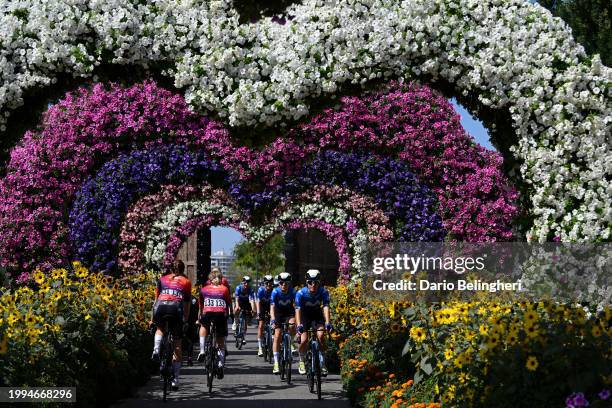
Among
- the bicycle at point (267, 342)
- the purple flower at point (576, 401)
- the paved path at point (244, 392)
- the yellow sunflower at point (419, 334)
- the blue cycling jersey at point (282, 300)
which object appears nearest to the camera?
the purple flower at point (576, 401)

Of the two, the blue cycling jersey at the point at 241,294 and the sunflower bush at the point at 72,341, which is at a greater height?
the blue cycling jersey at the point at 241,294

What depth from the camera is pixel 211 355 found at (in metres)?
14.0

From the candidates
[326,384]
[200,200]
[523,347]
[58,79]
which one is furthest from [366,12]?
[200,200]

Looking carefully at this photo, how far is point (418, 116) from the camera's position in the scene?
2100cm

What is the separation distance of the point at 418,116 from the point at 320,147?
2.23 meters

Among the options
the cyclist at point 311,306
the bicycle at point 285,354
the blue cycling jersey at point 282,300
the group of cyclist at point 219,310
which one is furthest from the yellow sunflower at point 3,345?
the blue cycling jersey at point 282,300

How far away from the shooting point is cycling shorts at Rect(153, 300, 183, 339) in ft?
41.9

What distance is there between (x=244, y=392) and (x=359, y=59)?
6.05 metres

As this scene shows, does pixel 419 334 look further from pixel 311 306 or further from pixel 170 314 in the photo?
pixel 170 314

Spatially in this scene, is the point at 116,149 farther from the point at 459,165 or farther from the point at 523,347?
the point at 523,347

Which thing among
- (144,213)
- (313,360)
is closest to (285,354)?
(313,360)

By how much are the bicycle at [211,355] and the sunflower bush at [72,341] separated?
3.50 feet

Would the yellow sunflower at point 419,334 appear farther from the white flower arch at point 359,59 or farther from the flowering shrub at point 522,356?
the white flower arch at point 359,59

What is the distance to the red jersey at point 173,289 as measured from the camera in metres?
12.8
